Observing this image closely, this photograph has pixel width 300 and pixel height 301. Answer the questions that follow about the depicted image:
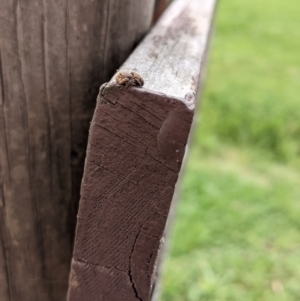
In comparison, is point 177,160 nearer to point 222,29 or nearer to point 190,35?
point 190,35

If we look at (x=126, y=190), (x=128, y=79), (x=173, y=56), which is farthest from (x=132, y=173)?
(x=173, y=56)

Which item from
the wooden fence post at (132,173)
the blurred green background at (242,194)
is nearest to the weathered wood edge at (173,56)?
the wooden fence post at (132,173)

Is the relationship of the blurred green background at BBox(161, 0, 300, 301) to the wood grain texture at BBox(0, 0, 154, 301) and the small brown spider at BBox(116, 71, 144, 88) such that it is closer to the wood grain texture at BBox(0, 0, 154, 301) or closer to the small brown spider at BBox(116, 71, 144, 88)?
the wood grain texture at BBox(0, 0, 154, 301)

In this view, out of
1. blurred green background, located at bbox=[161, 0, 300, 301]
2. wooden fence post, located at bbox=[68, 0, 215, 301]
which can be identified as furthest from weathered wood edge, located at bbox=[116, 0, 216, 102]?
blurred green background, located at bbox=[161, 0, 300, 301]

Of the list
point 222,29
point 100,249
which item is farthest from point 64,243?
point 222,29

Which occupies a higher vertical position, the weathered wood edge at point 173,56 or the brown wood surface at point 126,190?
the weathered wood edge at point 173,56

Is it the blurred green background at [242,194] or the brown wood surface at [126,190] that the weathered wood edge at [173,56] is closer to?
the brown wood surface at [126,190]
